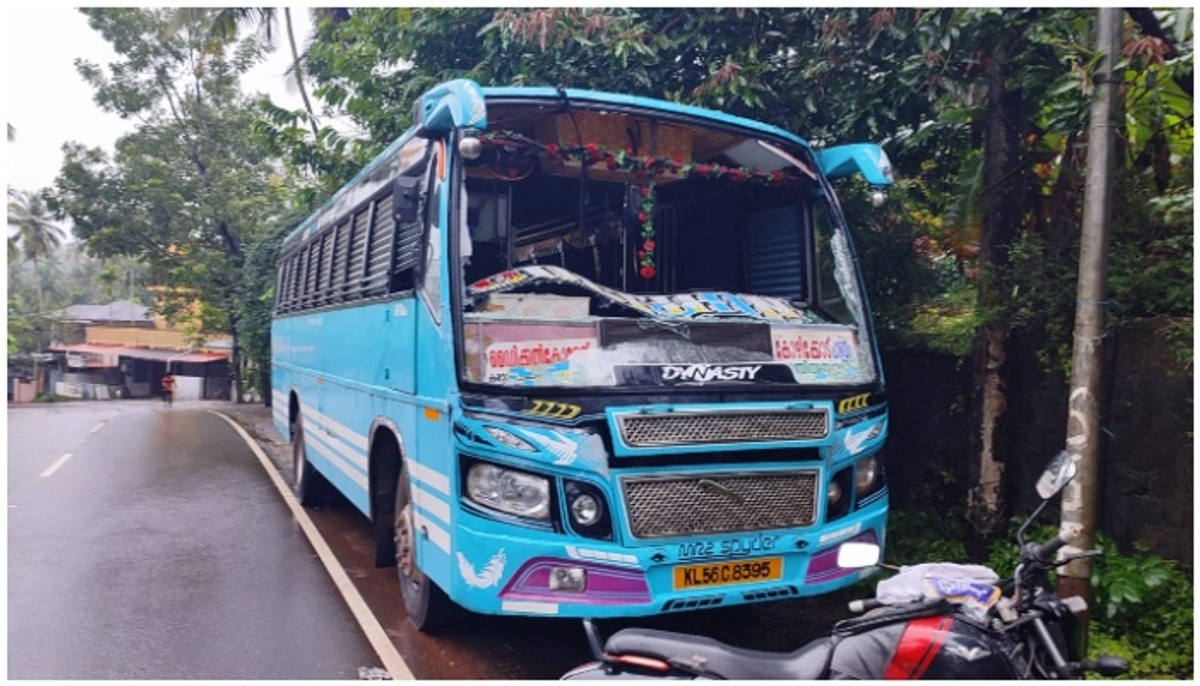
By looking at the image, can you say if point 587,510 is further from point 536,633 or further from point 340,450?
point 340,450

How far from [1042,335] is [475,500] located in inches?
150

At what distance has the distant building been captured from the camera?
44062 mm

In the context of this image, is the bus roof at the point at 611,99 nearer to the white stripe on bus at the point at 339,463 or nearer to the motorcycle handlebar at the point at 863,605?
the white stripe on bus at the point at 339,463

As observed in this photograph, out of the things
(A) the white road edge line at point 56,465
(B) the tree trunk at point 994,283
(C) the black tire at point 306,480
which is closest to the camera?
(B) the tree trunk at point 994,283

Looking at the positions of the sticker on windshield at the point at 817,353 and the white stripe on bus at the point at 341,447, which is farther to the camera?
the white stripe on bus at the point at 341,447

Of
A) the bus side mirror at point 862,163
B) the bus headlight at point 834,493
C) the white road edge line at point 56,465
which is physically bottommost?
the white road edge line at point 56,465

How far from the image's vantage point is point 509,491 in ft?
13.6

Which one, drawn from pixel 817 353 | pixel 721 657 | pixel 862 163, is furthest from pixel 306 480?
pixel 721 657

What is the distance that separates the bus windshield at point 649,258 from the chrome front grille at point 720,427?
179 millimetres

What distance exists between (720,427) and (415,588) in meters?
2.05

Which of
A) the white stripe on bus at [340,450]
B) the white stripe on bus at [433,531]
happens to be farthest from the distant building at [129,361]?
the white stripe on bus at [433,531]

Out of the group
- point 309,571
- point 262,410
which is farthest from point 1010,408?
point 262,410

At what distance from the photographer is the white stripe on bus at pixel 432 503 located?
440 centimetres

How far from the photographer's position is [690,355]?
4480 millimetres
